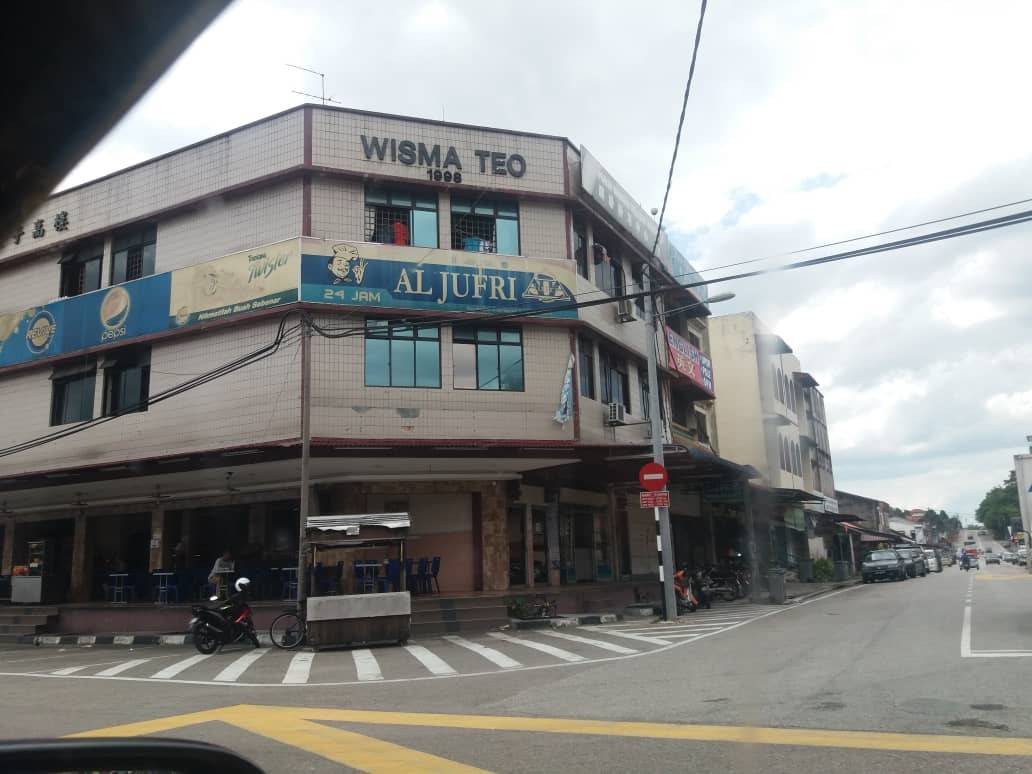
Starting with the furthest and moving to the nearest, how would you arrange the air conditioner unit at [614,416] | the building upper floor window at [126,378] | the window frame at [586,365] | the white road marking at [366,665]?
the air conditioner unit at [614,416]
the window frame at [586,365]
the building upper floor window at [126,378]
the white road marking at [366,665]

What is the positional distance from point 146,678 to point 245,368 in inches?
392

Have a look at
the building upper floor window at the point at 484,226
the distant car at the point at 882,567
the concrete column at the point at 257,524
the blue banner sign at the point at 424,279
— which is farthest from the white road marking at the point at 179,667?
the distant car at the point at 882,567

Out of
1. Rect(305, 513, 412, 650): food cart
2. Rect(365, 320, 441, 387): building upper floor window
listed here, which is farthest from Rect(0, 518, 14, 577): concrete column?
Rect(305, 513, 412, 650): food cart

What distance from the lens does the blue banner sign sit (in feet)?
67.8

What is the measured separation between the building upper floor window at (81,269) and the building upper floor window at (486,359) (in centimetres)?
1178

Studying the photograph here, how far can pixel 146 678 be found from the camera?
41.4 ft

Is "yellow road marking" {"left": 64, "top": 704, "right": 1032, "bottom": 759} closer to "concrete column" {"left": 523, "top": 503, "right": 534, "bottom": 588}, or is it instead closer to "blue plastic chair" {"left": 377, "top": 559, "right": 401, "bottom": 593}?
"blue plastic chair" {"left": 377, "top": 559, "right": 401, "bottom": 593}

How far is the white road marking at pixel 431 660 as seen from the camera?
12367 mm

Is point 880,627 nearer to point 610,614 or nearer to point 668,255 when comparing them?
point 610,614

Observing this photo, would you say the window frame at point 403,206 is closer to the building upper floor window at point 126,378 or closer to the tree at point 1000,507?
the building upper floor window at point 126,378

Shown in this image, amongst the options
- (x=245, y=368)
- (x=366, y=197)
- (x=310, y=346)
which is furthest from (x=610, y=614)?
(x=366, y=197)

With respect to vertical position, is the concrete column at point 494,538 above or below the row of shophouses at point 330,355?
below

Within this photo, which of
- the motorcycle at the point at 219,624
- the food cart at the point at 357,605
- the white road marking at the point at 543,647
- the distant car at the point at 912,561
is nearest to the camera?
the white road marking at the point at 543,647

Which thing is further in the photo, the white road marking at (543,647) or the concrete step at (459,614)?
the concrete step at (459,614)
